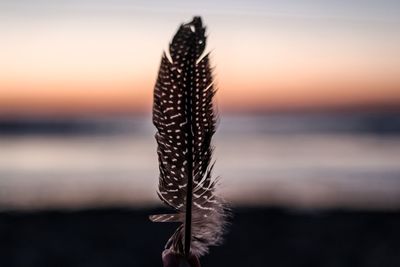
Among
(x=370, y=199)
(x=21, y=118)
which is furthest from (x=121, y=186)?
(x=21, y=118)

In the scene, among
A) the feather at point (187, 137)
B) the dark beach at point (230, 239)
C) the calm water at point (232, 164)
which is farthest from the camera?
the calm water at point (232, 164)

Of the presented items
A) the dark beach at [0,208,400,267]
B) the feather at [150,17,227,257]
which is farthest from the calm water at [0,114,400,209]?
the feather at [150,17,227,257]

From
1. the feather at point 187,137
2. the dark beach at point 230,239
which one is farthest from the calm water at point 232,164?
the feather at point 187,137

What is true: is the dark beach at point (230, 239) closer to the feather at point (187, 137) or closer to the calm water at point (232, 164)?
the calm water at point (232, 164)

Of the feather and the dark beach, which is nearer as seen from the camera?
the feather

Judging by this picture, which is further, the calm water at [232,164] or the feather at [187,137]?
the calm water at [232,164]

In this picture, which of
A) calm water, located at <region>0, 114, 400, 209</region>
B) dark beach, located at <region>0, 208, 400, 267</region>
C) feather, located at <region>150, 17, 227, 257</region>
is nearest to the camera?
feather, located at <region>150, 17, 227, 257</region>

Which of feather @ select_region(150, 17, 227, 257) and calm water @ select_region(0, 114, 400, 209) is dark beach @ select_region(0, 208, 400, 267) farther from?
feather @ select_region(150, 17, 227, 257)
